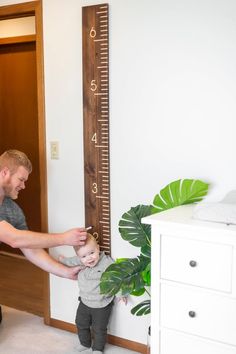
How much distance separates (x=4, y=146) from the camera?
443cm

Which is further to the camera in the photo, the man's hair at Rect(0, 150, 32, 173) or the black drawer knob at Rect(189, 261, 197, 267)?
the man's hair at Rect(0, 150, 32, 173)

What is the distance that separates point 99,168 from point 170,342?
1.09 m

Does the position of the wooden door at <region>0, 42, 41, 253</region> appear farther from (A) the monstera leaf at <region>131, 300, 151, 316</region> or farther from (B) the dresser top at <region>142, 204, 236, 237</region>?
(B) the dresser top at <region>142, 204, 236, 237</region>

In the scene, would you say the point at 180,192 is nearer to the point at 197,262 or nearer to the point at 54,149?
the point at 197,262

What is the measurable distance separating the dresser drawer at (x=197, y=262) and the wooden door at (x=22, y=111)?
2.50 metres

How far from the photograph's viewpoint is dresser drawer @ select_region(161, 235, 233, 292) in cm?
177

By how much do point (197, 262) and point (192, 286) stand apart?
11 cm

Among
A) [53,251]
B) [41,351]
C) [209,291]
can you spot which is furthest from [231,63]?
[41,351]

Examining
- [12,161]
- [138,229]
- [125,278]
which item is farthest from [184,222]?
[12,161]

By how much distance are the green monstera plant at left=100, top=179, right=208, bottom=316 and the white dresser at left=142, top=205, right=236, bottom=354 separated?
0.23 meters

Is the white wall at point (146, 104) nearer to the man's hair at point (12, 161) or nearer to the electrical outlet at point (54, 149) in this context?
the electrical outlet at point (54, 149)

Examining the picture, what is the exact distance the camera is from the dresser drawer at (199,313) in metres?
1.80

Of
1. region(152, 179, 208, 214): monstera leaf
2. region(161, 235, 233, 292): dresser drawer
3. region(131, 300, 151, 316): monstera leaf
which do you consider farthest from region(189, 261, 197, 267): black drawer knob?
region(131, 300, 151, 316): monstera leaf

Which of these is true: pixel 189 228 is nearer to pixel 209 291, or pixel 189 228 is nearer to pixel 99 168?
pixel 209 291
